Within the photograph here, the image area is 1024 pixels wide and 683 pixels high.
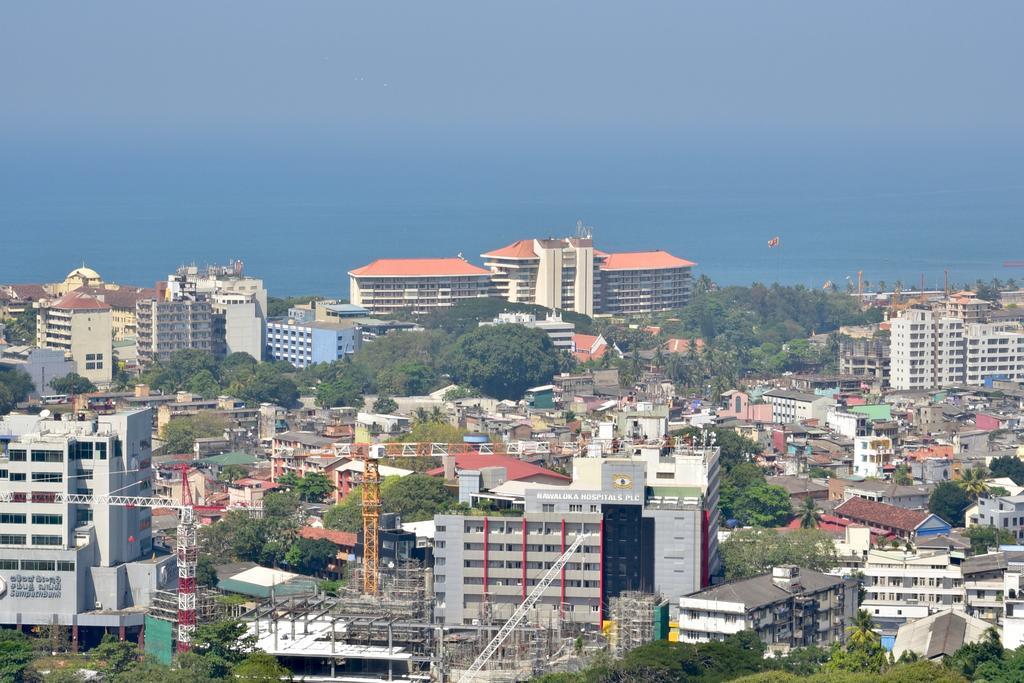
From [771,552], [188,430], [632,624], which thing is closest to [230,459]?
[188,430]

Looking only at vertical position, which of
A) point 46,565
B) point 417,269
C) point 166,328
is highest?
point 417,269

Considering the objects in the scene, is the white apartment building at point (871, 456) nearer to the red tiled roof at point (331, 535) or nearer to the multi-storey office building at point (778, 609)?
the red tiled roof at point (331, 535)

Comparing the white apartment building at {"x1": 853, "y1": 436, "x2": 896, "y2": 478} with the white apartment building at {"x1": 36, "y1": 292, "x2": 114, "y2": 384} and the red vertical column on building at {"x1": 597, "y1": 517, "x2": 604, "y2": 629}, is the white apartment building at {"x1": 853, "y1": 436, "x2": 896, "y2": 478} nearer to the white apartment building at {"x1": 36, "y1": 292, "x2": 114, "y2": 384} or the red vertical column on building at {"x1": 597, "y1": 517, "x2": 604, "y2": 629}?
the red vertical column on building at {"x1": 597, "y1": 517, "x2": 604, "y2": 629}

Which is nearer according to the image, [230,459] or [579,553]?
[579,553]

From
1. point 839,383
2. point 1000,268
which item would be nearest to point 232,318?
point 839,383

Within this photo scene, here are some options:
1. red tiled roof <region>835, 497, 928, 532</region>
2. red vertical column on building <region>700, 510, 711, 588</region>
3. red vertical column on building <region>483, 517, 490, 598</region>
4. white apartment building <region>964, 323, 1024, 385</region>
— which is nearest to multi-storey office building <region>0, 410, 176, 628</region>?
red vertical column on building <region>483, 517, 490, 598</region>

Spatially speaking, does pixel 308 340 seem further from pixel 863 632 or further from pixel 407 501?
Result: pixel 863 632

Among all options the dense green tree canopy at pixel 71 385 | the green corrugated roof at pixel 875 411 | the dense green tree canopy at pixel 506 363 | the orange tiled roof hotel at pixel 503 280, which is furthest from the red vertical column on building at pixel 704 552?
the orange tiled roof hotel at pixel 503 280
